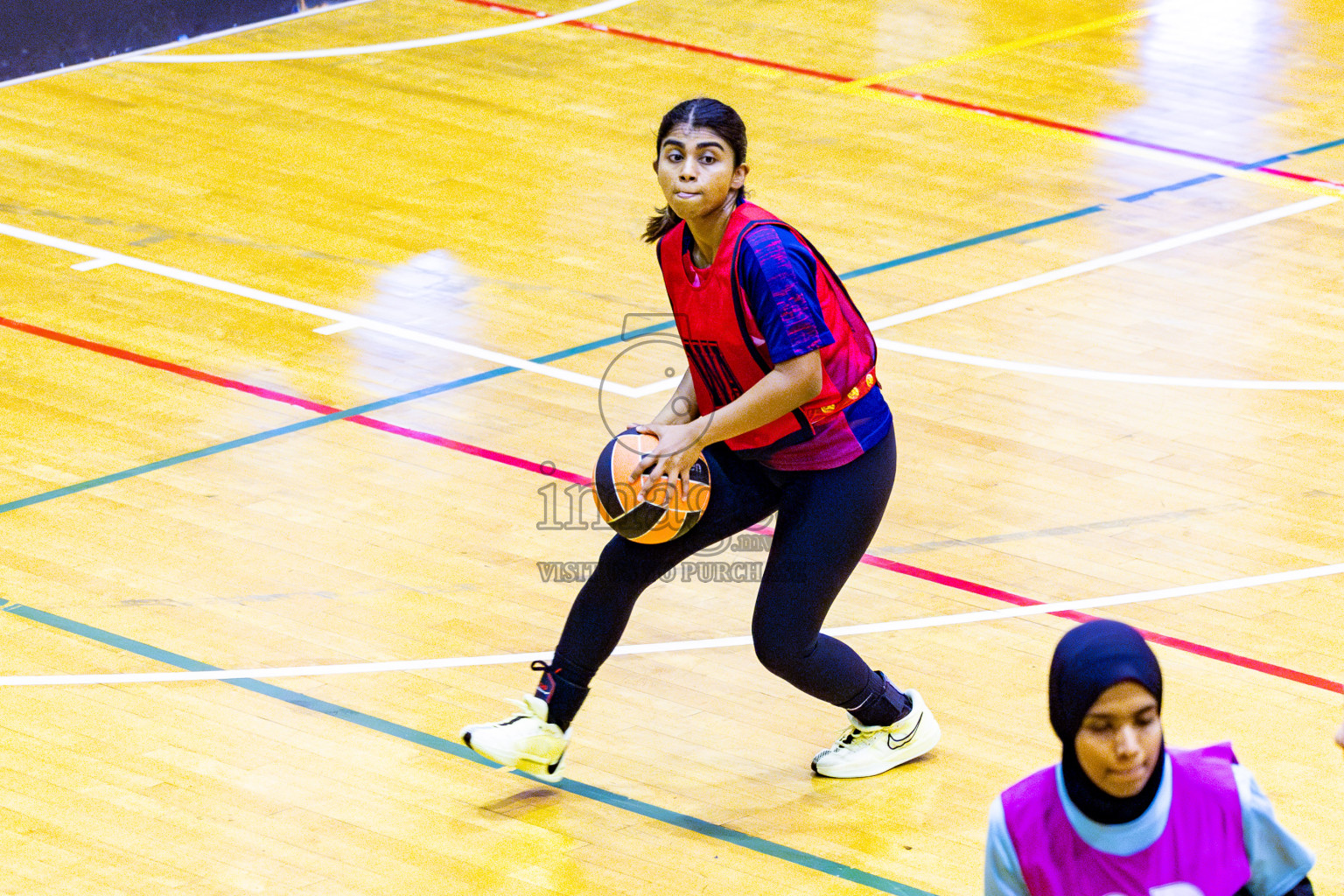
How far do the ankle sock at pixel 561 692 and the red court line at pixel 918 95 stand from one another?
6.62 meters

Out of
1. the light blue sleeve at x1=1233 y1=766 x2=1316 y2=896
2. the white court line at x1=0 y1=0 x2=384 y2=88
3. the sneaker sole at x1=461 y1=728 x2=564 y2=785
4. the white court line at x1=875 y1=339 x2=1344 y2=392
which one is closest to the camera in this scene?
the light blue sleeve at x1=1233 y1=766 x2=1316 y2=896

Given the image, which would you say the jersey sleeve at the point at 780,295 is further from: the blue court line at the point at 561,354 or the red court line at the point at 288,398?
the blue court line at the point at 561,354

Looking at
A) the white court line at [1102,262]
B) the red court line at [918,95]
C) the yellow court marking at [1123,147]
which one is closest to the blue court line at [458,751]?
the white court line at [1102,262]

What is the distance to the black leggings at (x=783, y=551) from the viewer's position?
4.57 m

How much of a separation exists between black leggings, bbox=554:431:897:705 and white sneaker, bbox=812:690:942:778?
1.00 ft

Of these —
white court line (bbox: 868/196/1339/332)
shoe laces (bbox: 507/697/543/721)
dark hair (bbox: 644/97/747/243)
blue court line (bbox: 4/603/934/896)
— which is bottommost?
blue court line (bbox: 4/603/934/896)

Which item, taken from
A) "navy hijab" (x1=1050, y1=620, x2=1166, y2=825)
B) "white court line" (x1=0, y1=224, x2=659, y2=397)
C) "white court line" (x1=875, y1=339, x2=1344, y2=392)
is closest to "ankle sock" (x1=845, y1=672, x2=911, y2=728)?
"navy hijab" (x1=1050, y1=620, x2=1166, y2=825)

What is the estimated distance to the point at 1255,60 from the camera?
41.9 ft

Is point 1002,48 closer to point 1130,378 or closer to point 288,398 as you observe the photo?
point 1130,378

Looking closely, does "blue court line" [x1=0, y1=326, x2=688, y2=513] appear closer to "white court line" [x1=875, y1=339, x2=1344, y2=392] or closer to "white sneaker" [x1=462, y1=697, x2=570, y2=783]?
"white court line" [x1=875, y1=339, x2=1344, y2=392]

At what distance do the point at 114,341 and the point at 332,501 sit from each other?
1.85 metres

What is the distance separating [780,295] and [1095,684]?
1.89 metres

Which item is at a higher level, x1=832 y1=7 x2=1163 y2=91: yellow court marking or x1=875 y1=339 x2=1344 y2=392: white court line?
x1=832 y1=7 x2=1163 y2=91: yellow court marking

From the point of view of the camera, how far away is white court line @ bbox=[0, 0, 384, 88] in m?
12.1
